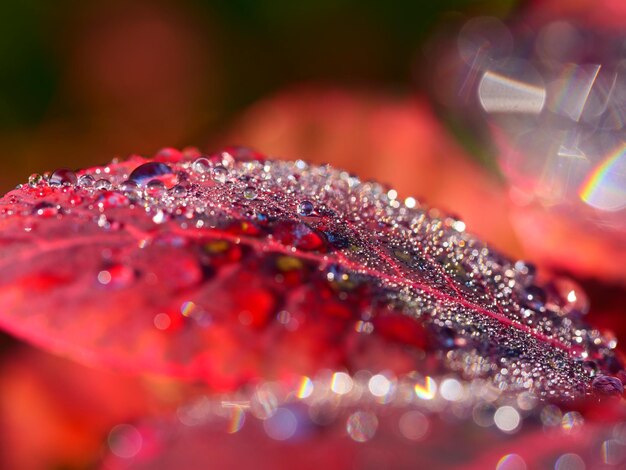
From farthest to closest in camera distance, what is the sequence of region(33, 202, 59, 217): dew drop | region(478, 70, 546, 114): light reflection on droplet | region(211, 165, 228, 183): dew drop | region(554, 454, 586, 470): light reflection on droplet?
1. region(478, 70, 546, 114): light reflection on droplet
2. region(211, 165, 228, 183): dew drop
3. region(33, 202, 59, 217): dew drop
4. region(554, 454, 586, 470): light reflection on droplet

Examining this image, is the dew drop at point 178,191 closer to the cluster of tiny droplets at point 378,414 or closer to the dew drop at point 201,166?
the dew drop at point 201,166

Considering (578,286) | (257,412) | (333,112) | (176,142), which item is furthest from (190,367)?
(176,142)

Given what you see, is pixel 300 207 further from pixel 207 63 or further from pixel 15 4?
pixel 15 4

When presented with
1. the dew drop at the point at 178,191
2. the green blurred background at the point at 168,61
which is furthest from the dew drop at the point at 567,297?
the green blurred background at the point at 168,61

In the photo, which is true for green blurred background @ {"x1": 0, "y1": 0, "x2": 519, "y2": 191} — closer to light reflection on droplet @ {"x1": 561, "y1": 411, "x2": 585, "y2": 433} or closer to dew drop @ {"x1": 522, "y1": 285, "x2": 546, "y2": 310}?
dew drop @ {"x1": 522, "y1": 285, "x2": 546, "y2": 310}

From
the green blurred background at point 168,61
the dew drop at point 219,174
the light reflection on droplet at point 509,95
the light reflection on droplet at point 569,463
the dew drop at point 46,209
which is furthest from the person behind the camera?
the green blurred background at point 168,61

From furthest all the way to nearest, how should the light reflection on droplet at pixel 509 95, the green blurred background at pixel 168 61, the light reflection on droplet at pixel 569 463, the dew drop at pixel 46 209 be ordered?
the green blurred background at pixel 168 61, the light reflection on droplet at pixel 509 95, the dew drop at pixel 46 209, the light reflection on droplet at pixel 569 463

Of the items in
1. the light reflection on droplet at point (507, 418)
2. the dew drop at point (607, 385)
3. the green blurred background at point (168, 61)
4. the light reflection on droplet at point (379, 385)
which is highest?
the green blurred background at point (168, 61)

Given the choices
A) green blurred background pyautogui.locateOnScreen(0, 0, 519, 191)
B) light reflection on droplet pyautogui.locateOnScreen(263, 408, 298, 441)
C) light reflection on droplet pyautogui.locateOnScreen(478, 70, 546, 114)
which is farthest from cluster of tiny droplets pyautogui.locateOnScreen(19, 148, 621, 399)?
green blurred background pyautogui.locateOnScreen(0, 0, 519, 191)
